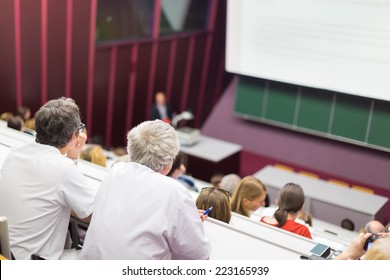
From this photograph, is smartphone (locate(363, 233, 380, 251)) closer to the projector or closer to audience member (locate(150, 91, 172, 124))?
the projector

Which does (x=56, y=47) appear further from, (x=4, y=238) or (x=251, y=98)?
(x=4, y=238)

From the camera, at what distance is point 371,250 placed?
5.50 ft

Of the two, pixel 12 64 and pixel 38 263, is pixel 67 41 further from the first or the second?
pixel 38 263

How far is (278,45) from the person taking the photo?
6879 millimetres

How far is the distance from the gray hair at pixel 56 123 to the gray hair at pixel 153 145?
1.09 feet

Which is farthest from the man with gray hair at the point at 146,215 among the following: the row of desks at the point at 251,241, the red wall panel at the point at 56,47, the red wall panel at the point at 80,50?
the red wall panel at the point at 80,50

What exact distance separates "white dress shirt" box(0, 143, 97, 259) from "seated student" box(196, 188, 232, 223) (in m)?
0.50

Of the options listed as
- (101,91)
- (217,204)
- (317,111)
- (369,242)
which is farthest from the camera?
(317,111)

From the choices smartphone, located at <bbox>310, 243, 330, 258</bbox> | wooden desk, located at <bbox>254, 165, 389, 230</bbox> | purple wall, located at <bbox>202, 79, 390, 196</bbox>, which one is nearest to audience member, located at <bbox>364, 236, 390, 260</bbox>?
smartphone, located at <bbox>310, 243, 330, 258</bbox>

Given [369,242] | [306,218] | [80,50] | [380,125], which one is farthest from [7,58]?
[369,242]

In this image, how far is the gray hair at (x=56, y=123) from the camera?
7.06ft

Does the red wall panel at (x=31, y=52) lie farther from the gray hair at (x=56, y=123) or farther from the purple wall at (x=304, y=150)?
the gray hair at (x=56, y=123)

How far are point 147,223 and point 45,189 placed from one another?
507 mm

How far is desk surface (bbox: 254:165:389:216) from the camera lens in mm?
5570
